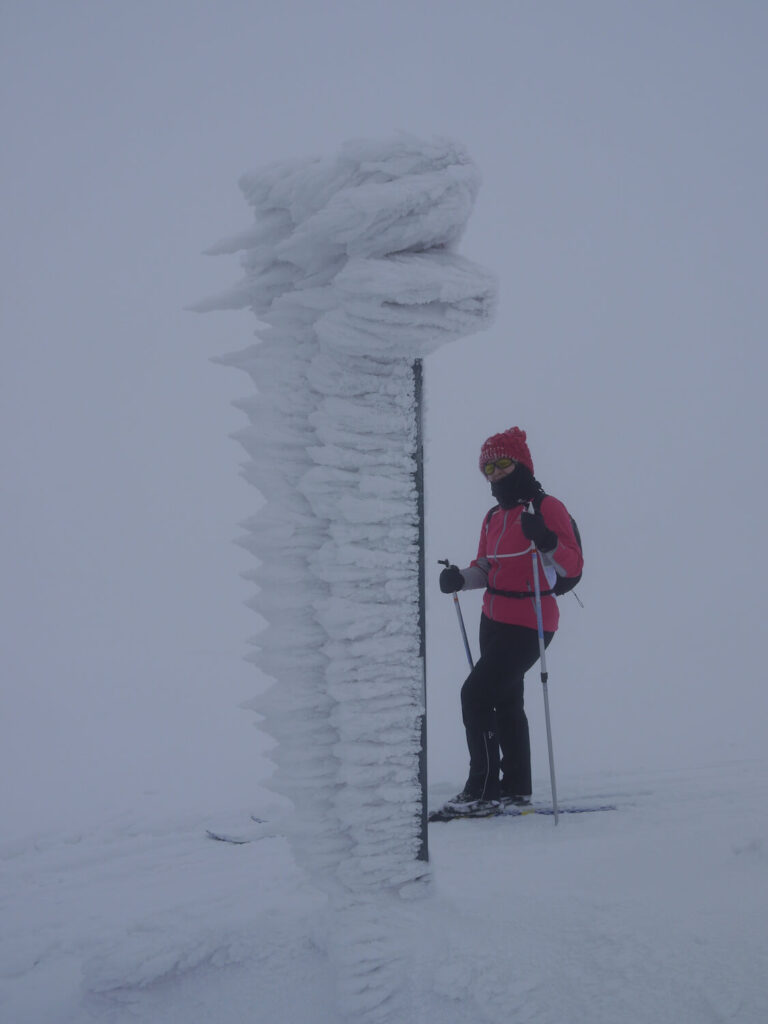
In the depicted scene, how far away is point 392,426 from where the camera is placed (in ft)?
6.89

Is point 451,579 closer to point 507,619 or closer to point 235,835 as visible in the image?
point 507,619

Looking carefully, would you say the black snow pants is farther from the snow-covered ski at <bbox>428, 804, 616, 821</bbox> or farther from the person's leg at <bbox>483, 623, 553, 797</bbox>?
the snow-covered ski at <bbox>428, 804, 616, 821</bbox>

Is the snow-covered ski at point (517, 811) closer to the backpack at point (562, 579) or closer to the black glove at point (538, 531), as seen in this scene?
the backpack at point (562, 579)

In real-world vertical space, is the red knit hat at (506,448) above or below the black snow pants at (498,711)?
above

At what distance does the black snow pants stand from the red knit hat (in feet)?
2.83

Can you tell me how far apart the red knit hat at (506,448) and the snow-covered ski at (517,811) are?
5.48 feet

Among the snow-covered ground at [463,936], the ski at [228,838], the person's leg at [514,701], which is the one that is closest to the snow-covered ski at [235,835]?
the ski at [228,838]

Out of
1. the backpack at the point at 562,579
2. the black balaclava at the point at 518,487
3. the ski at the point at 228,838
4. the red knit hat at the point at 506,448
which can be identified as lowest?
the ski at the point at 228,838

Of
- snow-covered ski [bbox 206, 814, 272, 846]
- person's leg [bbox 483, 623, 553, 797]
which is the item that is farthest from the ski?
person's leg [bbox 483, 623, 553, 797]

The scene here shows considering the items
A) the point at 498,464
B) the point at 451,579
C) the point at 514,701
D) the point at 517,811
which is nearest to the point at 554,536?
the point at 498,464

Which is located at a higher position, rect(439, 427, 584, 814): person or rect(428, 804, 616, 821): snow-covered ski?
rect(439, 427, 584, 814): person

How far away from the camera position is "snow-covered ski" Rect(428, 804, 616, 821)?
11.0 ft

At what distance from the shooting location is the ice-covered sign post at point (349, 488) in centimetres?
194

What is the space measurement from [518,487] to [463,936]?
84.8 inches
